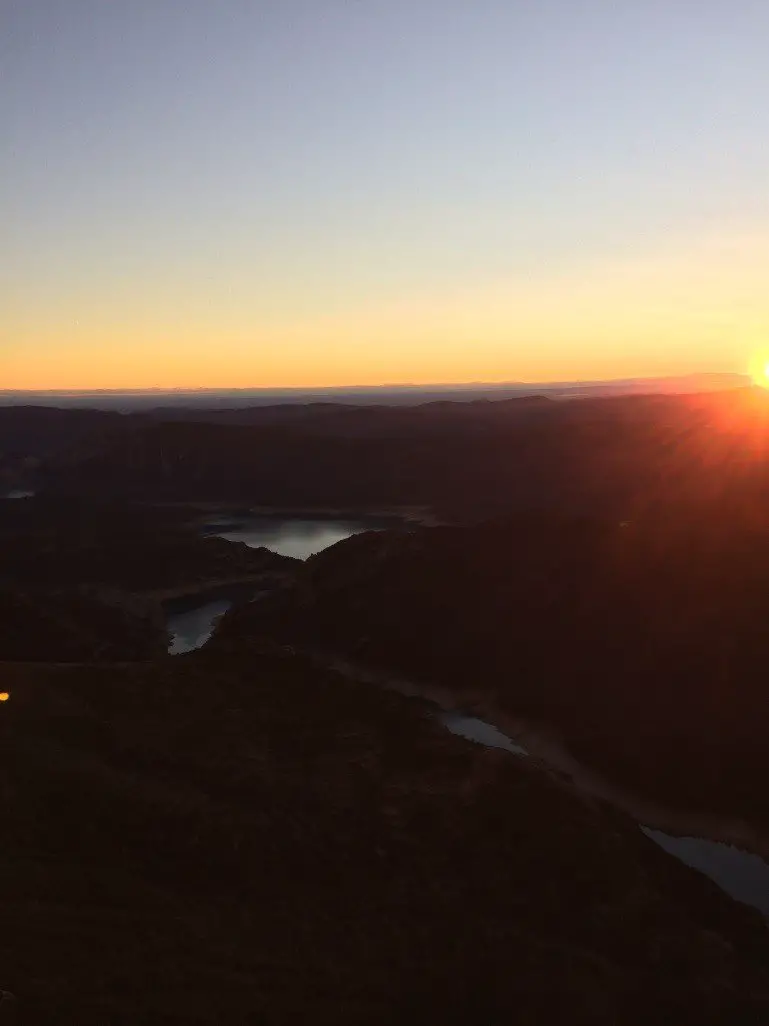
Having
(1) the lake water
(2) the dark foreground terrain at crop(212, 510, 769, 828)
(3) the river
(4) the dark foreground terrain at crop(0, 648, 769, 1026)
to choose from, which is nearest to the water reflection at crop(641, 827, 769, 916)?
(3) the river

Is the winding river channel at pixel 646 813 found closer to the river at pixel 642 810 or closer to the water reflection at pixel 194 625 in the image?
the river at pixel 642 810

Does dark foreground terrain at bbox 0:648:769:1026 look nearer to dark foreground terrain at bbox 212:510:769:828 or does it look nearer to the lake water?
dark foreground terrain at bbox 212:510:769:828

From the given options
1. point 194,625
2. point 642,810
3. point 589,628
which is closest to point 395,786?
point 642,810

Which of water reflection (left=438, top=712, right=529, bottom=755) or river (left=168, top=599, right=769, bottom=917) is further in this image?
water reflection (left=438, top=712, right=529, bottom=755)

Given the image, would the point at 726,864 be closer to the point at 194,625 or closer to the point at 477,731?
the point at 477,731

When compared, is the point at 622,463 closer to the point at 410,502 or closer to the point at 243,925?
the point at 410,502

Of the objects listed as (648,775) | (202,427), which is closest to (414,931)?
(648,775)
